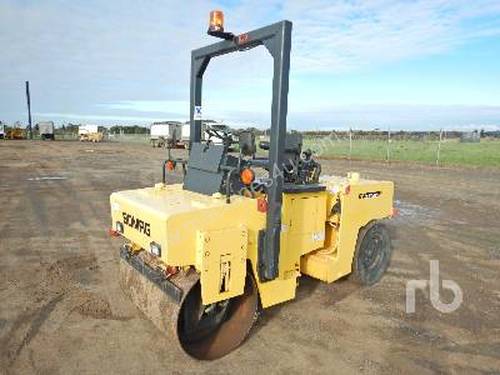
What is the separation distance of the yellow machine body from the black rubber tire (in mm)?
144

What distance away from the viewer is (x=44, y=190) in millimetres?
11742

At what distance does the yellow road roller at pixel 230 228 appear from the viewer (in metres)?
3.22

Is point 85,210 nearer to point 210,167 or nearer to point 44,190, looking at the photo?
point 44,190

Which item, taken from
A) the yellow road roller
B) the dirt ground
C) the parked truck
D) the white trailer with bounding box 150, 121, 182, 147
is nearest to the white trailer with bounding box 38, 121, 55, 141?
the parked truck

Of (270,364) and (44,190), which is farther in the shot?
(44,190)

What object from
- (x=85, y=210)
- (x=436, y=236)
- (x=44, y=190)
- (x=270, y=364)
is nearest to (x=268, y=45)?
(x=270, y=364)

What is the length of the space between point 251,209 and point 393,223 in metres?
5.82

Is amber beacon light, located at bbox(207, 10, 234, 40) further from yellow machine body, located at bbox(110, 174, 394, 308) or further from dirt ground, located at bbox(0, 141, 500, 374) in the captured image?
dirt ground, located at bbox(0, 141, 500, 374)

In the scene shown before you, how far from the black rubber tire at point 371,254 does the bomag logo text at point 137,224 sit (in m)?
2.51

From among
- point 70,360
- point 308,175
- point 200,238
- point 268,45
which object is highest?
point 268,45

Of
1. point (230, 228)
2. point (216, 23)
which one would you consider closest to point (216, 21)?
point (216, 23)

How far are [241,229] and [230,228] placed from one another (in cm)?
9

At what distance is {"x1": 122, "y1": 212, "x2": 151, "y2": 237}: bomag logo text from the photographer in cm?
337

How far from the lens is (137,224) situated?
3.56 meters
